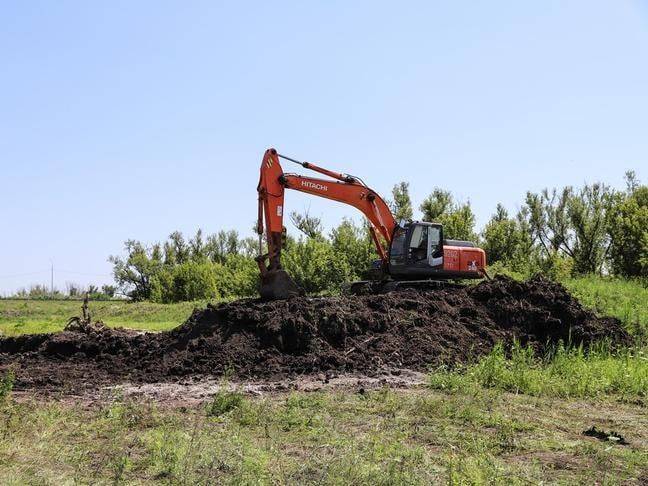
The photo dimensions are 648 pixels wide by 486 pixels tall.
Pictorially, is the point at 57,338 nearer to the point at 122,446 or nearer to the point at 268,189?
the point at 268,189

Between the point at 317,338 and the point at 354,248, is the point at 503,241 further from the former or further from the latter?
the point at 317,338

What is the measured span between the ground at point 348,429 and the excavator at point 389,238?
5.84m

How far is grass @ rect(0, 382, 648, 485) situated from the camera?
601 cm

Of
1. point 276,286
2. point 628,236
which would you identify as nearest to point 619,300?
point 276,286

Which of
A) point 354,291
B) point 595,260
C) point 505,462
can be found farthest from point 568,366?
point 595,260

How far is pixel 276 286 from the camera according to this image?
1545 cm

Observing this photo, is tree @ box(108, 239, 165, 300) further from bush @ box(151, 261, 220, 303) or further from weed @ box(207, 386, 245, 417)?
weed @ box(207, 386, 245, 417)

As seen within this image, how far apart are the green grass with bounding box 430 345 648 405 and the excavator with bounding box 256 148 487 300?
17.5ft

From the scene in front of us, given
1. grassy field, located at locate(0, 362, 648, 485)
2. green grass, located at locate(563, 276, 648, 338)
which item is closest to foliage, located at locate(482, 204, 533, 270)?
green grass, located at locate(563, 276, 648, 338)

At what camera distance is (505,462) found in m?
6.49

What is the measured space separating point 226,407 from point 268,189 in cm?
799

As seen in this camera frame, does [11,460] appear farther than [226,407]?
No

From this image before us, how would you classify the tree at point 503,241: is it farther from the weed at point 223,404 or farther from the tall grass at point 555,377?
the weed at point 223,404

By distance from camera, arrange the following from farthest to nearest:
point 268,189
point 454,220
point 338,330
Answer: point 454,220 < point 268,189 < point 338,330
